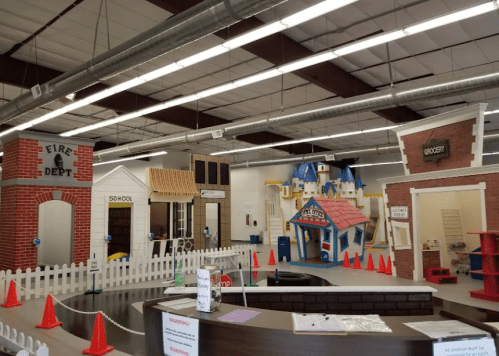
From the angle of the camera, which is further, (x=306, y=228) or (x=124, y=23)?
(x=306, y=228)

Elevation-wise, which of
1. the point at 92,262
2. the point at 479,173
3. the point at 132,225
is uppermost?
the point at 479,173

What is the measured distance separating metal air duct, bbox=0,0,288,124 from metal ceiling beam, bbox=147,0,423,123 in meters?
1.03

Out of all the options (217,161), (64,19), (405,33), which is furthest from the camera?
(217,161)

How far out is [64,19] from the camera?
8.75 m

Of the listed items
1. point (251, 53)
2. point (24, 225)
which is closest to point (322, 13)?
point (251, 53)

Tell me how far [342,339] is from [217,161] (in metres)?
15.3

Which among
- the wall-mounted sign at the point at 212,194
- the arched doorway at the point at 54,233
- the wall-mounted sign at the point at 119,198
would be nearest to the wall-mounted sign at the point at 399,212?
the wall-mounted sign at the point at 212,194

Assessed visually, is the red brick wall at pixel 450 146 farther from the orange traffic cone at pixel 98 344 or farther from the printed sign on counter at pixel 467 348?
the orange traffic cone at pixel 98 344

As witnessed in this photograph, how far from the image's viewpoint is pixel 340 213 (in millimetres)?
14531

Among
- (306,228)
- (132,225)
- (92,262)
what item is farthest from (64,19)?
(306,228)

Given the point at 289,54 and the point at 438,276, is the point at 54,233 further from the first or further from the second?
the point at 438,276

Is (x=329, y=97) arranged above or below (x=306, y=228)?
above

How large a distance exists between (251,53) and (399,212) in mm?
6412

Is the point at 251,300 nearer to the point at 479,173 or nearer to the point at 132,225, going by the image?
the point at 479,173
